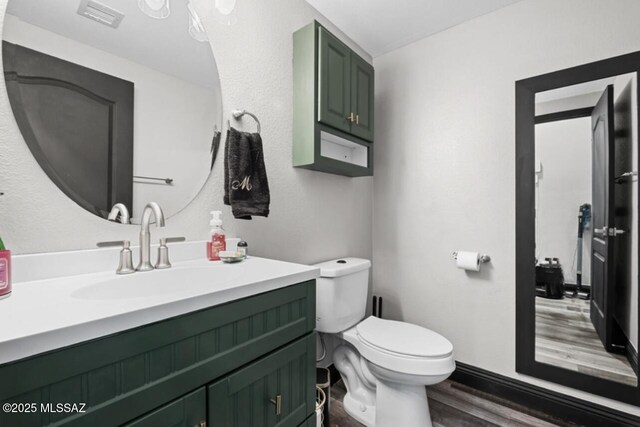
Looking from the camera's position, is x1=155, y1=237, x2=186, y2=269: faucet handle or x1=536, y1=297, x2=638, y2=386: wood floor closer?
x1=155, y1=237, x2=186, y2=269: faucet handle

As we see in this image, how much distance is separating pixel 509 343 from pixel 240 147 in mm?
1880

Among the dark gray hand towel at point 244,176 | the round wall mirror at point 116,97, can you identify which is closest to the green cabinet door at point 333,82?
the dark gray hand towel at point 244,176

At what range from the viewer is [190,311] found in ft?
2.06

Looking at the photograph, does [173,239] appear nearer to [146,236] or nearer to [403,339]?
[146,236]

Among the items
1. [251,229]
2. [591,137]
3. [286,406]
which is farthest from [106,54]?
[591,137]

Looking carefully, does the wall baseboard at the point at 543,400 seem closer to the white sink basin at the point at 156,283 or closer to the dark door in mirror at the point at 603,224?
the dark door in mirror at the point at 603,224

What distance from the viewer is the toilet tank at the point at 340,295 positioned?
152 centimetres

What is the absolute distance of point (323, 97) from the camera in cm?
153

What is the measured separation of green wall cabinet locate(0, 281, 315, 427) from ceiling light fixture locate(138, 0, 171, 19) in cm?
112

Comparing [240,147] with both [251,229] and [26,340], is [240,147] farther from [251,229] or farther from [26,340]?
[26,340]

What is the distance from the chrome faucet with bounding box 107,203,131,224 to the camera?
971 mm

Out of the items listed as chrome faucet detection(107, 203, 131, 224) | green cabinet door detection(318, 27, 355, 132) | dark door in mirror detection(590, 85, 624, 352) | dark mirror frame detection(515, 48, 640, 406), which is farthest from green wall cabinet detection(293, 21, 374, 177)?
dark door in mirror detection(590, 85, 624, 352)

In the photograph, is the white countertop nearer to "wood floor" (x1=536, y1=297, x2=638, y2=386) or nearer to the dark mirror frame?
the dark mirror frame

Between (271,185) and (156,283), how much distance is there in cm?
72
